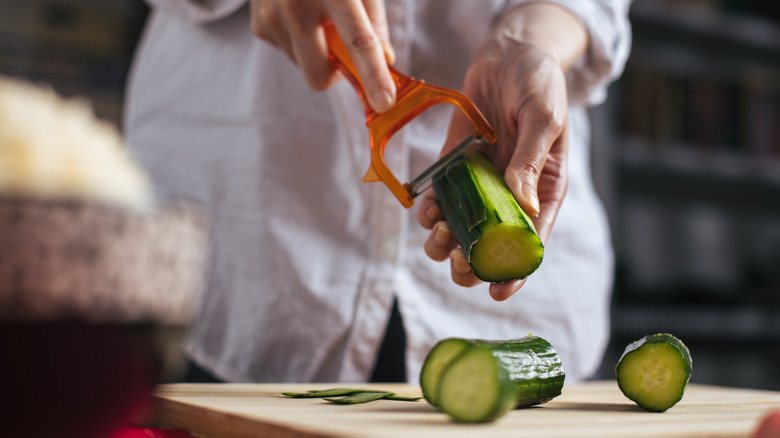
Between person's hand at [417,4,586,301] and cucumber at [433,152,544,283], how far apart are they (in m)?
0.03

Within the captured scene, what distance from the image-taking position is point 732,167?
2.96 metres

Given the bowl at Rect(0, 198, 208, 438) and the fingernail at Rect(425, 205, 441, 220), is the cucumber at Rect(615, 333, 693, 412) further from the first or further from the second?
Result: the bowl at Rect(0, 198, 208, 438)

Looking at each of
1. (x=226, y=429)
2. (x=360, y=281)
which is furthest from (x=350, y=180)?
(x=226, y=429)

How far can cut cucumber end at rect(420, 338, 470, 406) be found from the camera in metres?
0.85

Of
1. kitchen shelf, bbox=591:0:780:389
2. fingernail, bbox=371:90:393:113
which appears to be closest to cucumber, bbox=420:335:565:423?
fingernail, bbox=371:90:393:113

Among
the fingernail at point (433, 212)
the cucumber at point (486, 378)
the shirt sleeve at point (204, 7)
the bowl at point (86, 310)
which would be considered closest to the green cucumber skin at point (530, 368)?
the cucumber at point (486, 378)

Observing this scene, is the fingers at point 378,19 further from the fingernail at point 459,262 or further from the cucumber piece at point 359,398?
the cucumber piece at point 359,398

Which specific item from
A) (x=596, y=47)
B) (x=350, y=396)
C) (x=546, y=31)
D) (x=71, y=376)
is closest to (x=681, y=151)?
(x=596, y=47)

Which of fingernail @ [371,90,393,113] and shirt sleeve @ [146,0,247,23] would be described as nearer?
fingernail @ [371,90,393,113]

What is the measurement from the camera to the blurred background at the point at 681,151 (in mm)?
2738

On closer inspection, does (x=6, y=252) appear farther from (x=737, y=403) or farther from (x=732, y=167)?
(x=732, y=167)

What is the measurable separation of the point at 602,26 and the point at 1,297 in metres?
1.20

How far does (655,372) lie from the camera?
989 mm

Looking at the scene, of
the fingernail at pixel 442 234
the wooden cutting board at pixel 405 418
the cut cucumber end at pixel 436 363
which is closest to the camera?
the wooden cutting board at pixel 405 418
